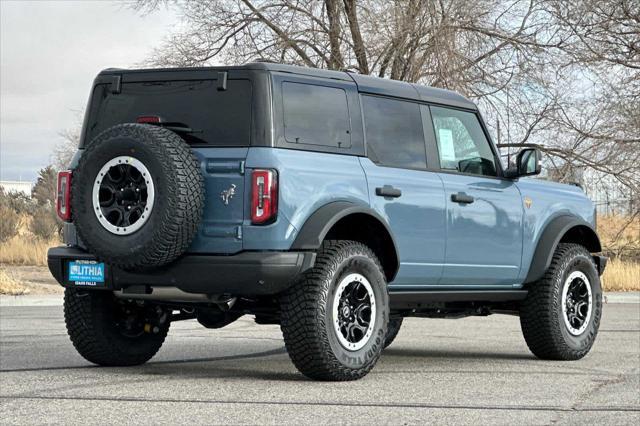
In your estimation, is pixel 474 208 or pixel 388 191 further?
pixel 474 208

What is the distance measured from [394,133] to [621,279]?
14535mm

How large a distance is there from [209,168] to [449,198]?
2.25 meters

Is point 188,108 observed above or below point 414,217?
above

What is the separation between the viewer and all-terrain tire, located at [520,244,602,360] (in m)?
10.5

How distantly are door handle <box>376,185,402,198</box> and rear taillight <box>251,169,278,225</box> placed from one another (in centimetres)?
109

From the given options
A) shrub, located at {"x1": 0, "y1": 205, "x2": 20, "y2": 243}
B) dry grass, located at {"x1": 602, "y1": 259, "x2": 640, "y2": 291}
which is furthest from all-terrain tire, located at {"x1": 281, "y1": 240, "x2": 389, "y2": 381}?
shrub, located at {"x1": 0, "y1": 205, "x2": 20, "y2": 243}

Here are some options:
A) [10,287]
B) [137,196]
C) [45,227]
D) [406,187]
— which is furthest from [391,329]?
[45,227]

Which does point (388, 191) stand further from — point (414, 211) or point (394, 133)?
point (394, 133)

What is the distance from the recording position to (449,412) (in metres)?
7.09

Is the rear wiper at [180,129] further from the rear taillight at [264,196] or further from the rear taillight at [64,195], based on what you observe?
the rear taillight at [64,195]

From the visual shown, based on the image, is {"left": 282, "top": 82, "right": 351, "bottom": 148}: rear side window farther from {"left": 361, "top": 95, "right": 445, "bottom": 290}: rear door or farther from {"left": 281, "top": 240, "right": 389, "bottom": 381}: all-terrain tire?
{"left": 281, "top": 240, "right": 389, "bottom": 381}: all-terrain tire

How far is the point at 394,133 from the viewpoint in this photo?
9469mm

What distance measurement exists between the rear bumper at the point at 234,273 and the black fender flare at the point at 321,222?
7 centimetres

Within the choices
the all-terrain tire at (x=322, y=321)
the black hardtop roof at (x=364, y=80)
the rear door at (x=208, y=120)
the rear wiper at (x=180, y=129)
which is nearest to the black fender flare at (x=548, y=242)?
the black hardtop roof at (x=364, y=80)
